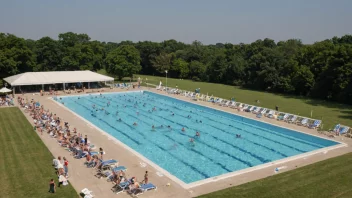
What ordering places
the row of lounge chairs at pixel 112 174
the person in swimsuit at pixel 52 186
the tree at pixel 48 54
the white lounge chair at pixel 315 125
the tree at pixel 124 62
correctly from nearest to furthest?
the person in swimsuit at pixel 52 186 → the row of lounge chairs at pixel 112 174 → the white lounge chair at pixel 315 125 → the tree at pixel 124 62 → the tree at pixel 48 54

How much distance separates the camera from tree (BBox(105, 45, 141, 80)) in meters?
47.4

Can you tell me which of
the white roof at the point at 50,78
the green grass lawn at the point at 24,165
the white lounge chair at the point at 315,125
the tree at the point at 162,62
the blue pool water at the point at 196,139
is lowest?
the blue pool water at the point at 196,139

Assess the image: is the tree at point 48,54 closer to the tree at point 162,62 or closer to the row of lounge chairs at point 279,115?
the tree at point 162,62

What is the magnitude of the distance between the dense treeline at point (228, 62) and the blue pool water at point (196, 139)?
15156mm

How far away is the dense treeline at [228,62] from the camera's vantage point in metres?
34.9

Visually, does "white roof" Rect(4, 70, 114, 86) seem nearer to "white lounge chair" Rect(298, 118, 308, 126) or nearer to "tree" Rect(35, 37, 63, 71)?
"tree" Rect(35, 37, 63, 71)

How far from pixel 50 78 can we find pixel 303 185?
34.9m

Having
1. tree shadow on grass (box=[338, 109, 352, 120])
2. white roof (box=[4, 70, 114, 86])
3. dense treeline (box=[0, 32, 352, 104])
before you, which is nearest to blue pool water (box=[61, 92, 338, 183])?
white roof (box=[4, 70, 114, 86])

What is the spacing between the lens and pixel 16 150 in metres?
16.4

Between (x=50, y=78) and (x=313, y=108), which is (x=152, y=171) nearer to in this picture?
(x=313, y=108)

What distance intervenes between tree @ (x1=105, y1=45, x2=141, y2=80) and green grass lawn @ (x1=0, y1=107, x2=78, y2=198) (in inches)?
1050

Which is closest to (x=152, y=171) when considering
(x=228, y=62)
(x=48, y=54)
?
(x=228, y=62)

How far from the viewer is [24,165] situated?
Result: 14.2m

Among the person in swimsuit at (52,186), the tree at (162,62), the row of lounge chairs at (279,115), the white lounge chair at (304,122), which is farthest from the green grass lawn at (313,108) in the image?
the tree at (162,62)
